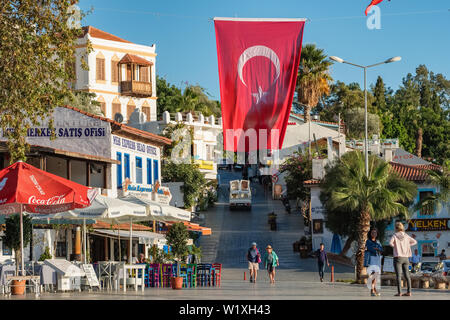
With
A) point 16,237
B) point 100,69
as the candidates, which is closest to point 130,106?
point 100,69

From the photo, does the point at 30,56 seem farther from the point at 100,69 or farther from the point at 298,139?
the point at 298,139

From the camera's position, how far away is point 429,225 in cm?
5009

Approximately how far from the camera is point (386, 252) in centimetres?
4875

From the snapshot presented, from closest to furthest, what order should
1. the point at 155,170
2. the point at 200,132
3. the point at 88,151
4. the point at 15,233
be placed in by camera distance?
the point at 15,233 < the point at 88,151 < the point at 155,170 < the point at 200,132

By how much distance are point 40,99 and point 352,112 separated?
75956 millimetres

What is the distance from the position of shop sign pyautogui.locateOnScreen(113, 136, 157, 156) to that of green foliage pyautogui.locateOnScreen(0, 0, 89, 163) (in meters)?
19.8

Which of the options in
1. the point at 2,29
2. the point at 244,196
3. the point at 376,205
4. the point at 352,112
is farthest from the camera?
the point at 352,112

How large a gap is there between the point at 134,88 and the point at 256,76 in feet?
200

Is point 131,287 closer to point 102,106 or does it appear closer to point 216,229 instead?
point 216,229

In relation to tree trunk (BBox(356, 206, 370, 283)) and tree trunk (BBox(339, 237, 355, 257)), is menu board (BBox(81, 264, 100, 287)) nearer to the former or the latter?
tree trunk (BBox(356, 206, 370, 283))

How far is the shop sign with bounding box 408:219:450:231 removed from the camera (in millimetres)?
50062

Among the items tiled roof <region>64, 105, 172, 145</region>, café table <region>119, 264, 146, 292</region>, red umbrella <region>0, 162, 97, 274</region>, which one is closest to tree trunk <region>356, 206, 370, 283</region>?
café table <region>119, 264, 146, 292</region>
